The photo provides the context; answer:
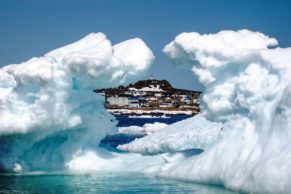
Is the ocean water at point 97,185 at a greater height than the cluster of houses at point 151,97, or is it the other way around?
the cluster of houses at point 151,97

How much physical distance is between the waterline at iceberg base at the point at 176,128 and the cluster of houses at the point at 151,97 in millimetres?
78811

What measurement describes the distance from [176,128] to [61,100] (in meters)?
5.75

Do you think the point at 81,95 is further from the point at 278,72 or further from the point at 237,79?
the point at 278,72

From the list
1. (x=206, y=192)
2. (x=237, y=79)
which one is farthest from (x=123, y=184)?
(x=237, y=79)

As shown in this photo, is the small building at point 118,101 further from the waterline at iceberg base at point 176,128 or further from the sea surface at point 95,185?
the sea surface at point 95,185

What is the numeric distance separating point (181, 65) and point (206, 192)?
4.53 metres

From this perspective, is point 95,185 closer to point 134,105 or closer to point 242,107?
point 242,107

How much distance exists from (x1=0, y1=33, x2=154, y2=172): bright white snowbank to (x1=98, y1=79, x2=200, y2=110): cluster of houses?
78.8m

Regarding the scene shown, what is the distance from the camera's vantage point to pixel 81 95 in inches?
664

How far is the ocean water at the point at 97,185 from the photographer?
41.8 ft

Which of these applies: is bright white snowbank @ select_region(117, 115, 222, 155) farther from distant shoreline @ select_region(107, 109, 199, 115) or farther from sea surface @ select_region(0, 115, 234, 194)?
distant shoreline @ select_region(107, 109, 199, 115)

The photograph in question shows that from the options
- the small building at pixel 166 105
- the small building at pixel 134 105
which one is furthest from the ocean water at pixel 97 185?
the small building at pixel 166 105

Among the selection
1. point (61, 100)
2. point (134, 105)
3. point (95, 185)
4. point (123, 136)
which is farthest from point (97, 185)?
point (134, 105)

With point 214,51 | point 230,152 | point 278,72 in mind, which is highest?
point 214,51
